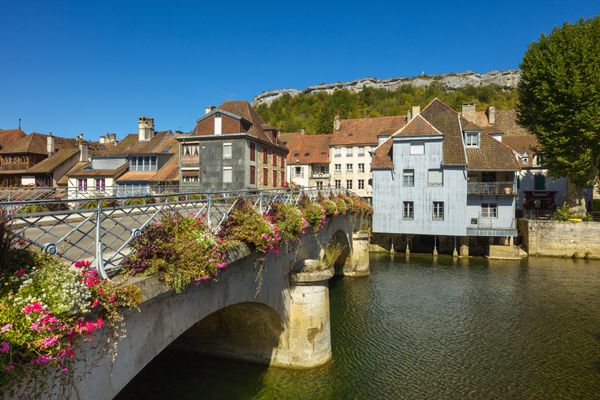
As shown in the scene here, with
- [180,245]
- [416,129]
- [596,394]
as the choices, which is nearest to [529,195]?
[416,129]

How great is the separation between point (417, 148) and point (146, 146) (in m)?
28.7

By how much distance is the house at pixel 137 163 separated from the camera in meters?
40.1

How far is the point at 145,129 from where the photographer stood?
44.0m

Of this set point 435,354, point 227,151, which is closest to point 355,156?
point 227,151

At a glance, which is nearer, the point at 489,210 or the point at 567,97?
the point at 567,97

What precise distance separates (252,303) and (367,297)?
1226 centimetres

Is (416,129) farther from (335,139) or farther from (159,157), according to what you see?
(159,157)

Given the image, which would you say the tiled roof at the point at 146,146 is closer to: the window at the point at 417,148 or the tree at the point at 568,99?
the window at the point at 417,148

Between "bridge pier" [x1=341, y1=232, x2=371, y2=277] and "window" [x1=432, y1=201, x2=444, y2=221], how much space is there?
28.5 ft

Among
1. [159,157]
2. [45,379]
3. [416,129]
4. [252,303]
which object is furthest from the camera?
[159,157]

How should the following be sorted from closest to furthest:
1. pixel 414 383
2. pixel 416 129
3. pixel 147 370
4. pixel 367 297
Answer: pixel 414 383, pixel 147 370, pixel 367 297, pixel 416 129

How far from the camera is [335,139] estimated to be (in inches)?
2083

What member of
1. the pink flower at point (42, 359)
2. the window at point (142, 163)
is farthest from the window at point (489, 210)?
the pink flower at point (42, 359)

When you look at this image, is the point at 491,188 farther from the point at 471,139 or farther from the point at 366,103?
the point at 366,103
